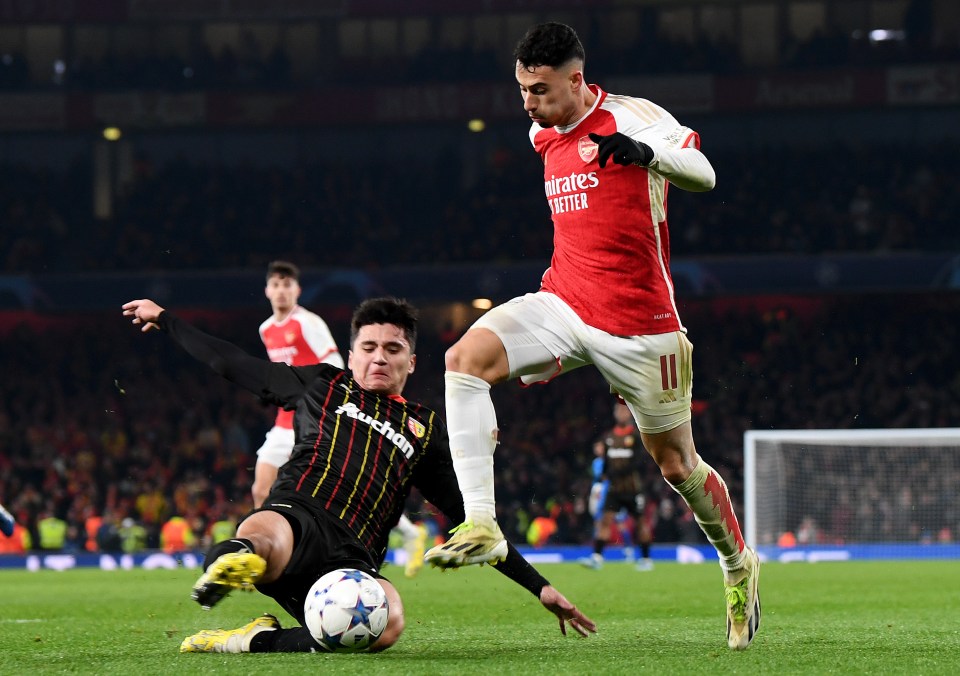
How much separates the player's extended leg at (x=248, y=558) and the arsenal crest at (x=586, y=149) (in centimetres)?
181

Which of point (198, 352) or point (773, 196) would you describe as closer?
point (198, 352)

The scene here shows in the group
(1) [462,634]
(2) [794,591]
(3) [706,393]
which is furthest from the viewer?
(3) [706,393]

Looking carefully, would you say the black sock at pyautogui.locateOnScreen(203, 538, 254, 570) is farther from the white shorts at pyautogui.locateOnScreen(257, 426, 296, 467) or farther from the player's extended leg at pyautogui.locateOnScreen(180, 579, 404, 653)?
the white shorts at pyautogui.locateOnScreen(257, 426, 296, 467)

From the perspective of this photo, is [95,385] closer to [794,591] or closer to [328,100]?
[328,100]

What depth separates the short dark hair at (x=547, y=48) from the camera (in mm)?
4953

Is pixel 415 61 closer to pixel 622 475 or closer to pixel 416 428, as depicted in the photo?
pixel 622 475

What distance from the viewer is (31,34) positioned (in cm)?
2961

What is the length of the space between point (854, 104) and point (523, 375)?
23.3m

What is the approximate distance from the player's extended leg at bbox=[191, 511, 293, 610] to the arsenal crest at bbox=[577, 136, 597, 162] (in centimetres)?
181

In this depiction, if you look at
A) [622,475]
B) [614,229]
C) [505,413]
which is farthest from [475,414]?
[505,413]

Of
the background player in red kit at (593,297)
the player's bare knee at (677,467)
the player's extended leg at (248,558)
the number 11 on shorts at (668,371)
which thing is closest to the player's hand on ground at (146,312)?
the player's extended leg at (248,558)

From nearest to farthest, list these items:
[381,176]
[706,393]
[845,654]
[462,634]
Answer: [845,654]
[462,634]
[706,393]
[381,176]

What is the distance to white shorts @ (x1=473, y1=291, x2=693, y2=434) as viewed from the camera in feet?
16.4

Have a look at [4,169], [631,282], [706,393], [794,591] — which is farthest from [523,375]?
[4,169]
